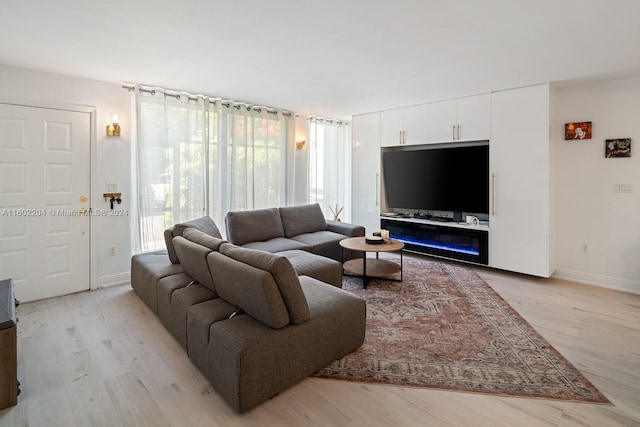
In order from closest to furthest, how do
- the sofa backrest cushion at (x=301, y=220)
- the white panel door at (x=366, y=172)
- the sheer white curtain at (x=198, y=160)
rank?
the sheer white curtain at (x=198, y=160) → the sofa backrest cushion at (x=301, y=220) → the white panel door at (x=366, y=172)

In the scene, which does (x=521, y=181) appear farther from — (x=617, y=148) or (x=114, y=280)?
(x=114, y=280)

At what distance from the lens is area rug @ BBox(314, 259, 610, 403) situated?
2225 mm

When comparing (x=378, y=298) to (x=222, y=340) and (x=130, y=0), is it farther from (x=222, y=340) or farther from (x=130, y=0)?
(x=130, y=0)

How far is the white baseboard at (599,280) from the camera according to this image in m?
3.99

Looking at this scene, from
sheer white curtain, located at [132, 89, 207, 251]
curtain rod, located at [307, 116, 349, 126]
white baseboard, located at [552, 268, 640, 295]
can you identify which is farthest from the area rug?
curtain rod, located at [307, 116, 349, 126]

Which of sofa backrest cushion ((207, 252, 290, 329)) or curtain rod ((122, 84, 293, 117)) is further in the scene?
curtain rod ((122, 84, 293, 117))

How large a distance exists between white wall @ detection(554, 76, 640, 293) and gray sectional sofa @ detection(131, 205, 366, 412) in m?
3.50

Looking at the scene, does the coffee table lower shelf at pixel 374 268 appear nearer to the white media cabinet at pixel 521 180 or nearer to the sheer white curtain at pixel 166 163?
the white media cabinet at pixel 521 180

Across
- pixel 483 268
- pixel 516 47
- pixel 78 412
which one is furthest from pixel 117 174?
pixel 483 268

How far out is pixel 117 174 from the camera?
167 inches

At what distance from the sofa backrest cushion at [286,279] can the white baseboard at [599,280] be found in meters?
4.04

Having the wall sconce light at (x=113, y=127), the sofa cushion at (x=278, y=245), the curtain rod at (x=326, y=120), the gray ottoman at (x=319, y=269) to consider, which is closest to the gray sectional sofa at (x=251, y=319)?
the gray ottoman at (x=319, y=269)

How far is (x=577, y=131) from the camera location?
4.23m

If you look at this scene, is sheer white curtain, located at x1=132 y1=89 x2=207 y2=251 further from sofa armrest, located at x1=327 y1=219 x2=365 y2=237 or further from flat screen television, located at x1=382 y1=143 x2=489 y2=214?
flat screen television, located at x1=382 y1=143 x2=489 y2=214
